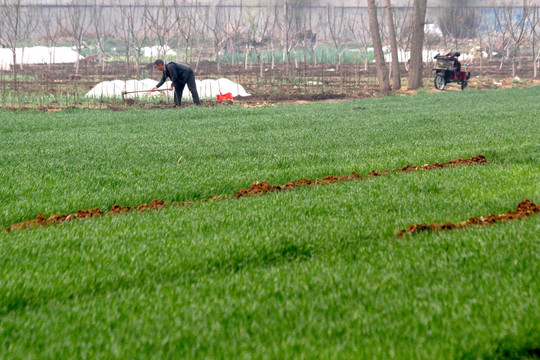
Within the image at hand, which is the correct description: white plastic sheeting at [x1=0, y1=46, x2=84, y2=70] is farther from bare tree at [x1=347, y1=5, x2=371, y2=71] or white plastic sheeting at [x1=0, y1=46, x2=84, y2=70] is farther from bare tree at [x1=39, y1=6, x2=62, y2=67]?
bare tree at [x1=347, y1=5, x2=371, y2=71]

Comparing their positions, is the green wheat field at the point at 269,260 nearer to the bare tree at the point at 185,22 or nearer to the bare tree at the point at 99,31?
the bare tree at the point at 185,22

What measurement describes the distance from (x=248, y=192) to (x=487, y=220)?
275cm

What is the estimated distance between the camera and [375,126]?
43.1ft

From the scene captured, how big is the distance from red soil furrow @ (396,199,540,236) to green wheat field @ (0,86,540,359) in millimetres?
173

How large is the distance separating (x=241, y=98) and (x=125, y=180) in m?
15.6

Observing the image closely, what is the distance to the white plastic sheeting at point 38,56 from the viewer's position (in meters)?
36.2

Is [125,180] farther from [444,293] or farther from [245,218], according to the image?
[444,293]

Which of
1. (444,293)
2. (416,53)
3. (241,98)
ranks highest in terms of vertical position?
(416,53)

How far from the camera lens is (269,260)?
471cm

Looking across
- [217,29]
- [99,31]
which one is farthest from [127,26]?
[217,29]

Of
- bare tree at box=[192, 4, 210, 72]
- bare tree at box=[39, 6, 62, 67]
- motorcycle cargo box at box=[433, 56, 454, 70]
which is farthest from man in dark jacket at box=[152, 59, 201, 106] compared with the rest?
bare tree at box=[39, 6, 62, 67]

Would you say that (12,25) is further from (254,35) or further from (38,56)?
(254,35)

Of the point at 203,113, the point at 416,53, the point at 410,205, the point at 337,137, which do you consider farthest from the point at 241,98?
the point at 410,205

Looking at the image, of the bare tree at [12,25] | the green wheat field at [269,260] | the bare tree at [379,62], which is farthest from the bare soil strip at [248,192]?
the bare tree at [379,62]
